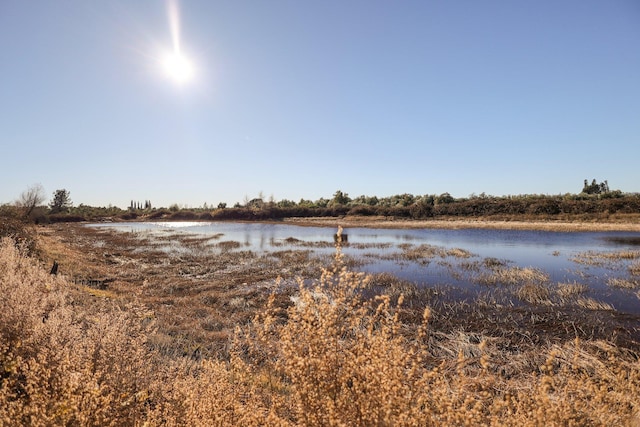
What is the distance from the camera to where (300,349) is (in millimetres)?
3027

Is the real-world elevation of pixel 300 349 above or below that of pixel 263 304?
above

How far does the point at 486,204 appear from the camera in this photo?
72000mm

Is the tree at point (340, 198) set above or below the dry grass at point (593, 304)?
above

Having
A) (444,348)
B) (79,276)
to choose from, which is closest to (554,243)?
(444,348)

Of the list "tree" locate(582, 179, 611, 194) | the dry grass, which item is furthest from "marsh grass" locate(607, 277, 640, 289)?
"tree" locate(582, 179, 611, 194)

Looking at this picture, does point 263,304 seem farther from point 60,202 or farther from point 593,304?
point 60,202

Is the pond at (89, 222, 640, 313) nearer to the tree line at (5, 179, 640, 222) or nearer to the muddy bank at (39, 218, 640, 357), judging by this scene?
the muddy bank at (39, 218, 640, 357)

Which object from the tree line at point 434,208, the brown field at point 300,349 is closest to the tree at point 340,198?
the tree line at point 434,208

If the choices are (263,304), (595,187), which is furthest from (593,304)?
(595,187)

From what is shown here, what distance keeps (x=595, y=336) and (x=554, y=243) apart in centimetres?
2603

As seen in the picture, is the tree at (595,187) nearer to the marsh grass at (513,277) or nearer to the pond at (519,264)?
the pond at (519,264)

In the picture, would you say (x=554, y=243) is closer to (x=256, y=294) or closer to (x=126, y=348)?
(x=256, y=294)

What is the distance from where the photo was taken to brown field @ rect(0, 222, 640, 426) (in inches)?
113

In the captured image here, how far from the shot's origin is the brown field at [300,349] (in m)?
2.86
